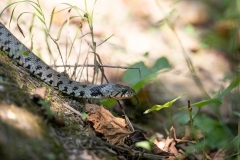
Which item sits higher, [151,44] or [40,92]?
[151,44]

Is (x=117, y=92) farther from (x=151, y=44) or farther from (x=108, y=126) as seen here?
(x=151, y=44)

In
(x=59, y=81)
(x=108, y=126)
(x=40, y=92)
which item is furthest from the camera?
(x=59, y=81)

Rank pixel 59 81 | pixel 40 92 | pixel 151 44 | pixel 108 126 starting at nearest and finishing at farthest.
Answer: pixel 40 92 < pixel 108 126 < pixel 59 81 < pixel 151 44

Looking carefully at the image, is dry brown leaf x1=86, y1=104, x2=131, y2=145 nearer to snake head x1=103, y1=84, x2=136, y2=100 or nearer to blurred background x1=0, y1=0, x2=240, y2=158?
snake head x1=103, y1=84, x2=136, y2=100

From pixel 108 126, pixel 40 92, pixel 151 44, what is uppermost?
pixel 151 44

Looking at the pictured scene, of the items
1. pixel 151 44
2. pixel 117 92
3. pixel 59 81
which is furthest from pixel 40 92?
pixel 151 44

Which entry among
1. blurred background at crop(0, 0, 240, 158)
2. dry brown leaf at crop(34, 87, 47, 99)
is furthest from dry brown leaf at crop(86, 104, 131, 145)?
blurred background at crop(0, 0, 240, 158)
